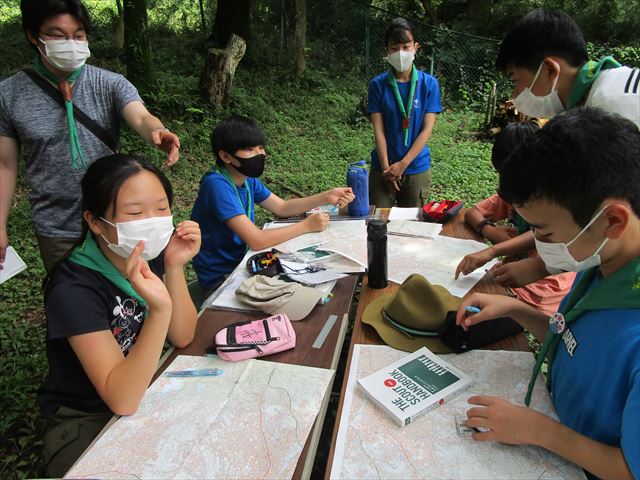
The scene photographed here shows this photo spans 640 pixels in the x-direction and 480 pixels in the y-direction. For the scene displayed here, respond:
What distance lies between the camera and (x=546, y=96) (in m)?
1.91

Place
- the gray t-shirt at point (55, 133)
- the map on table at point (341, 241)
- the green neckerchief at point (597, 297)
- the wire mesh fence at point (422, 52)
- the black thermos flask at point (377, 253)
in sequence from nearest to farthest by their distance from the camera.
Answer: the green neckerchief at point (597, 297) < the black thermos flask at point (377, 253) < the gray t-shirt at point (55, 133) < the map on table at point (341, 241) < the wire mesh fence at point (422, 52)

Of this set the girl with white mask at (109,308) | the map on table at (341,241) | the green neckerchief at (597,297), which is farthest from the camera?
the map on table at (341,241)

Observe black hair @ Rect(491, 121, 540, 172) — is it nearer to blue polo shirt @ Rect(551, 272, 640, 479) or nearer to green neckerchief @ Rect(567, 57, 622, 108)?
green neckerchief @ Rect(567, 57, 622, 108)

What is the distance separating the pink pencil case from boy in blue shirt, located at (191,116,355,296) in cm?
86

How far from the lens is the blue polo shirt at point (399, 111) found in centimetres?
355

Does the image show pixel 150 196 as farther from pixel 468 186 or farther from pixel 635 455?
pixel 468 186

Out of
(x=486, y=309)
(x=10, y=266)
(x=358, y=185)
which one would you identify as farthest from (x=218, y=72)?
(x=486, y=309)

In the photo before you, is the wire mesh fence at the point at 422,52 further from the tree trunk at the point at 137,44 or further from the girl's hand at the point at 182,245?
the girl's hand at the point at 182,245

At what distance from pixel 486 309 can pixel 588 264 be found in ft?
1.16

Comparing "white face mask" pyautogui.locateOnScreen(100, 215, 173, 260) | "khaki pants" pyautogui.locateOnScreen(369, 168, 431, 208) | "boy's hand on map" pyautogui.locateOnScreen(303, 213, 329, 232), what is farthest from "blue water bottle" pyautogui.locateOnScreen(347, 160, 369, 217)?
"white face mask" pyautogui.locateOnScreen(100, 215, 173, 260)

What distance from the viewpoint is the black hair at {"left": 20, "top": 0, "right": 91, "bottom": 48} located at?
2096 mm

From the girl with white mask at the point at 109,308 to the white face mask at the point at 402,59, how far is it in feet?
7.84

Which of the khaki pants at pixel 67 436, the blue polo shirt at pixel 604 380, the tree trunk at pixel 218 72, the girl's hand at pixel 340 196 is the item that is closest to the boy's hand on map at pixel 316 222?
the girl's hand at pixel 340 196

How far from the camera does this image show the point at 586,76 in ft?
5.87
